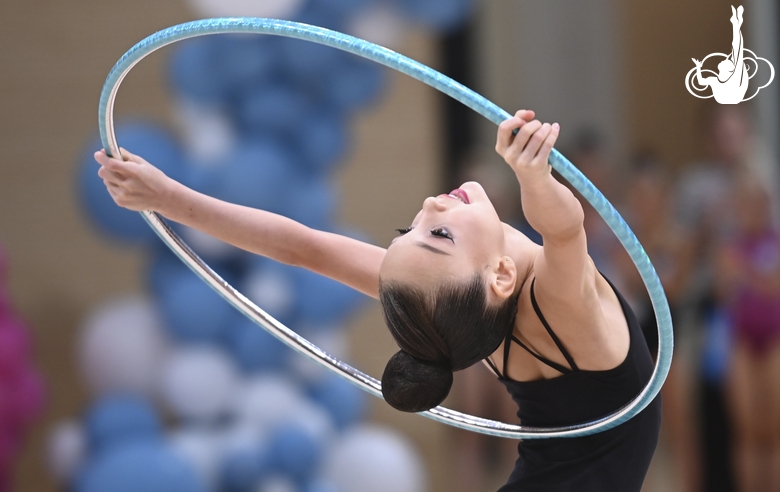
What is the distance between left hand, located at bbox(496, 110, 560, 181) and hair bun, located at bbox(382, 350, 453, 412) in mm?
428

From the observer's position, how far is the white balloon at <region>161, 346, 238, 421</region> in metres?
3.57

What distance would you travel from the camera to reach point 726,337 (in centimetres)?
427

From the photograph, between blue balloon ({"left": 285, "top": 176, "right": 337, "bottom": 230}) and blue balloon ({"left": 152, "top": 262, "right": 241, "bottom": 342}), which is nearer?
blue balloon ({"left": 152, "top": 262, "right": 241, "bottom": 342})

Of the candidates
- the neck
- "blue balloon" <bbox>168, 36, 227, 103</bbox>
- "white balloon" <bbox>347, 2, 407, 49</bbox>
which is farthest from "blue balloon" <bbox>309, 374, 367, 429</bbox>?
the neck

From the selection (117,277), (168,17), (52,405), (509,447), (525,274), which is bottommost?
(52,405)

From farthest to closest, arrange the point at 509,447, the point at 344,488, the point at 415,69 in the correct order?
the point at 509,447, the point at 344,488, the point at 415,69

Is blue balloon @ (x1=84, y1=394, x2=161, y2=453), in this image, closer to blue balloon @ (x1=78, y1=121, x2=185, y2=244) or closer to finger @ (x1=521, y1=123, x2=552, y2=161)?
blue balloon @ (x1=78, y1=121, x2=185, y2=244)

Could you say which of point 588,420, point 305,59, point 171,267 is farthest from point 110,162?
point 305,59

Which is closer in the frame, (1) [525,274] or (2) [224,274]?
(1) [525,274]

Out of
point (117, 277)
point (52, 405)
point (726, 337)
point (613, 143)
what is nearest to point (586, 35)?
point (613, 143)

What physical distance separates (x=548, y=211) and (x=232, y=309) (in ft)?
7.79

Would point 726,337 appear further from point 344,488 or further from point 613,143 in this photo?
point 613,143

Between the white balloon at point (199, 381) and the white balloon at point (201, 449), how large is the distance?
66 mm

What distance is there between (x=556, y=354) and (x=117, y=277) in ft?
11.5
